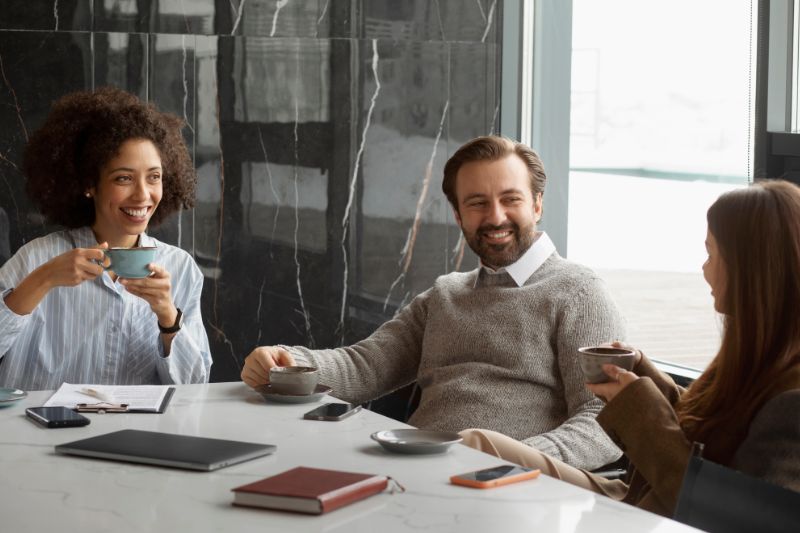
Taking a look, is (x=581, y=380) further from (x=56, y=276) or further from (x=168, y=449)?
(x=56, y=276)

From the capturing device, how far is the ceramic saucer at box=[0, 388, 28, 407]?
2.37 metres

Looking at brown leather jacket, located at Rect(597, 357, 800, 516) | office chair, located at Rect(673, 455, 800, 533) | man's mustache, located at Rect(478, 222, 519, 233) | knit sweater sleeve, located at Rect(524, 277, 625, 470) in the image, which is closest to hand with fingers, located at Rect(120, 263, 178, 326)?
man's mustache, located at Rect(478, 222, 519, 233)

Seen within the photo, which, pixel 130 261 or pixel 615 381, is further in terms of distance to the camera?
pixel 130 261

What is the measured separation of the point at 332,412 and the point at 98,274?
81 cm

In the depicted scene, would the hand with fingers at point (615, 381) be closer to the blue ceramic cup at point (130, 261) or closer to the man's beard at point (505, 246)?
the man's beard at point (505, 246)

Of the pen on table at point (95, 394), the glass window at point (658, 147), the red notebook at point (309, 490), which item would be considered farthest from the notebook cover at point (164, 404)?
the glass window at point (658, 147)

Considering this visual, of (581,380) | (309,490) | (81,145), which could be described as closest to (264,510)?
(309,490)

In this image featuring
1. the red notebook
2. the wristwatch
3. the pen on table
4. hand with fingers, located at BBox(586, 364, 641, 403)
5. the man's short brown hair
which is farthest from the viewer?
the man's short brown hair

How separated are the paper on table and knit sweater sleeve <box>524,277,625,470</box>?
85 centimetres

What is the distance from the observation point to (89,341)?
298 cm

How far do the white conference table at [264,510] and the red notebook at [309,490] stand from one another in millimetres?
16

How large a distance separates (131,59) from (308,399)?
1.88m

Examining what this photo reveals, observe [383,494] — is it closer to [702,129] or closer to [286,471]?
[286,471]

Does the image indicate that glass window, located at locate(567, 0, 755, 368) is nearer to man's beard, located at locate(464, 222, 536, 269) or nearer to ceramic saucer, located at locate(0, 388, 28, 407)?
man's beard, located at locate(464, 222, 536, 269)
